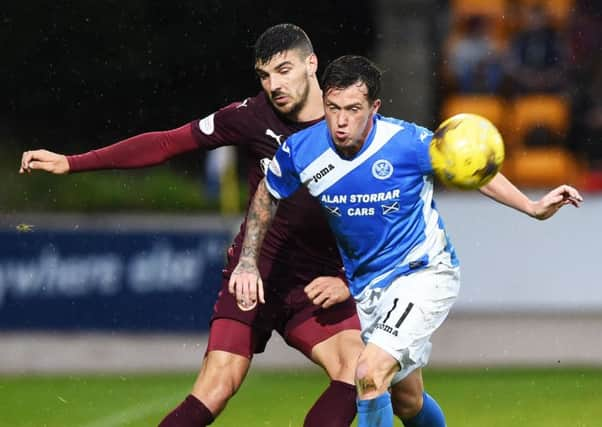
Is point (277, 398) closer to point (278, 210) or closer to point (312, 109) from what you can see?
point (278, 210)

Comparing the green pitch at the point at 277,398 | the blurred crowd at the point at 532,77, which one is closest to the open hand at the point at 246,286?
the green pitch at the point at 277,398

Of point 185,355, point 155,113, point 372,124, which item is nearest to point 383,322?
point 372,124

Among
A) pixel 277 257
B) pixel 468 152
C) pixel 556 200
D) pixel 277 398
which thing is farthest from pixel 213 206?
pixel 468 152

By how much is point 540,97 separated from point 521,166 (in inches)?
36.7

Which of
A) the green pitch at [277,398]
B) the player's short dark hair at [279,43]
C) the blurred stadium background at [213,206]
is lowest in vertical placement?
the green pitch at [277,398]

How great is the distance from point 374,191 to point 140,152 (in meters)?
1.20

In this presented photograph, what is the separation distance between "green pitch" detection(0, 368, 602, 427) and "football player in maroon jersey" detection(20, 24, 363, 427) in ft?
8.03

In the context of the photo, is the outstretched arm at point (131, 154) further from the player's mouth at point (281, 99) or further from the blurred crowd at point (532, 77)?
the blurred crowd at point (532, 77)

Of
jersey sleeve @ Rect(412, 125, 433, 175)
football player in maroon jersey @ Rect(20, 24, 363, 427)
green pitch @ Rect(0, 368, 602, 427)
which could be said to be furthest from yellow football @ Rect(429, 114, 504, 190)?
green pitch @ Rect(0, 368, 602, 427)

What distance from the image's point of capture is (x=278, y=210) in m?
6.86

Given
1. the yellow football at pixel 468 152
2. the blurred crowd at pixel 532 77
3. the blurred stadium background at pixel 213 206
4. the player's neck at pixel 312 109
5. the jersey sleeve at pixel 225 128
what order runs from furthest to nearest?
the blurred crowd at pixel 532 77 → the blurred stadium background at pixel 213 206 → the jersey sleeve at pixel 225 128 → the player's neck at pixel 312 109 → the yellow football at pixel 468 152

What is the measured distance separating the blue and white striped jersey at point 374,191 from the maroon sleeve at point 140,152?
21.2 inches

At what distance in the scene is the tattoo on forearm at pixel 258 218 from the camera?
21.5 feet

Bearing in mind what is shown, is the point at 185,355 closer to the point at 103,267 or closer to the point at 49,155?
the point at 103,267
